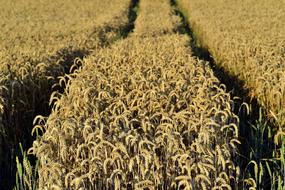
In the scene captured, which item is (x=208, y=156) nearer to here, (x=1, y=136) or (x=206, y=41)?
(x=1, y=136)

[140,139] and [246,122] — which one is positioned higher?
[140,139]

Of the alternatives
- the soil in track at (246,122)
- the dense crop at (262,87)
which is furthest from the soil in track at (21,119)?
the dense crop at (262,87)

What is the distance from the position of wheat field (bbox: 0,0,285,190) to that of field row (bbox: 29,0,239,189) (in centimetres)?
1

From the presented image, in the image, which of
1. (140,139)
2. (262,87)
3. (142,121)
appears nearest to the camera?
(140,139)

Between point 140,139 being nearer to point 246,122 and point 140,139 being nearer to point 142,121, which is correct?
point 142,121

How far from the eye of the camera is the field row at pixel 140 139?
322 cm

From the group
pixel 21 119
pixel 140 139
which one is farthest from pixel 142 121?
pixel 21 119

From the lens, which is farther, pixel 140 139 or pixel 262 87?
pixel 262 87

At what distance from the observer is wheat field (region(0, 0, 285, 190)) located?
3309 mm

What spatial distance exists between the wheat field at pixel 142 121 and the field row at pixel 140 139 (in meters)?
0.01

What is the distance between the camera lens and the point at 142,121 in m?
3.72

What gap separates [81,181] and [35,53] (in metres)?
5.07

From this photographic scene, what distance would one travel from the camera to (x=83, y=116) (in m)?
4.12

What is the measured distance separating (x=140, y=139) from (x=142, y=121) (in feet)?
1.01
